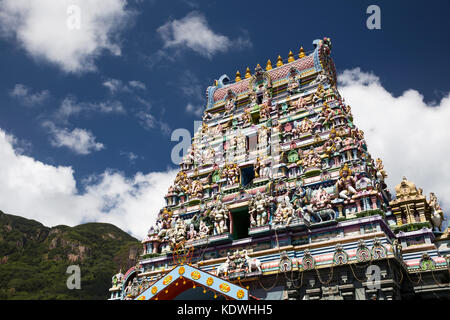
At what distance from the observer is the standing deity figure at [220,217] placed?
25.8m

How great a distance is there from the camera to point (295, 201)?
24.6 m

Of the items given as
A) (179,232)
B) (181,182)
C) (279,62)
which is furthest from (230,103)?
(179,232)

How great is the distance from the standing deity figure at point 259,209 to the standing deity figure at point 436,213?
972 cm

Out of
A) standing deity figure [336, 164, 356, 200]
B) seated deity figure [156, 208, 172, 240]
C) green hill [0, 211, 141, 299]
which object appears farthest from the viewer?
green hill [0, 211, 141, 299]

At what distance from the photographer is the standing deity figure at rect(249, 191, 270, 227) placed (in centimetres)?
2447

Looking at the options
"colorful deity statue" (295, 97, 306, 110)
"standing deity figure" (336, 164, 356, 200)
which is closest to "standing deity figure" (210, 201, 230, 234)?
"standing deity figure" (336, 164, 356, 200)

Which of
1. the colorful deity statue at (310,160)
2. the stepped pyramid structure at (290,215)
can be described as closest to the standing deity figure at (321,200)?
the stepped pyramid structure at (290,215)

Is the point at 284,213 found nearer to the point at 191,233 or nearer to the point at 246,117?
the point at 191,233

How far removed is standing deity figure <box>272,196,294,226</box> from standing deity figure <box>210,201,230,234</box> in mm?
3623

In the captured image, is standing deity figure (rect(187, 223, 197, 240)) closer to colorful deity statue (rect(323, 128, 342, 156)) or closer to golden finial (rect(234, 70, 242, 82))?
colorful deity statue (rect(323, 128, 342, 156))

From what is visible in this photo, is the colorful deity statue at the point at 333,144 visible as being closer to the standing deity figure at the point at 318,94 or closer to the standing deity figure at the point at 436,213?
the standing deity figure at the point at 318,94

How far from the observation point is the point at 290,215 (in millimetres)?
23484
